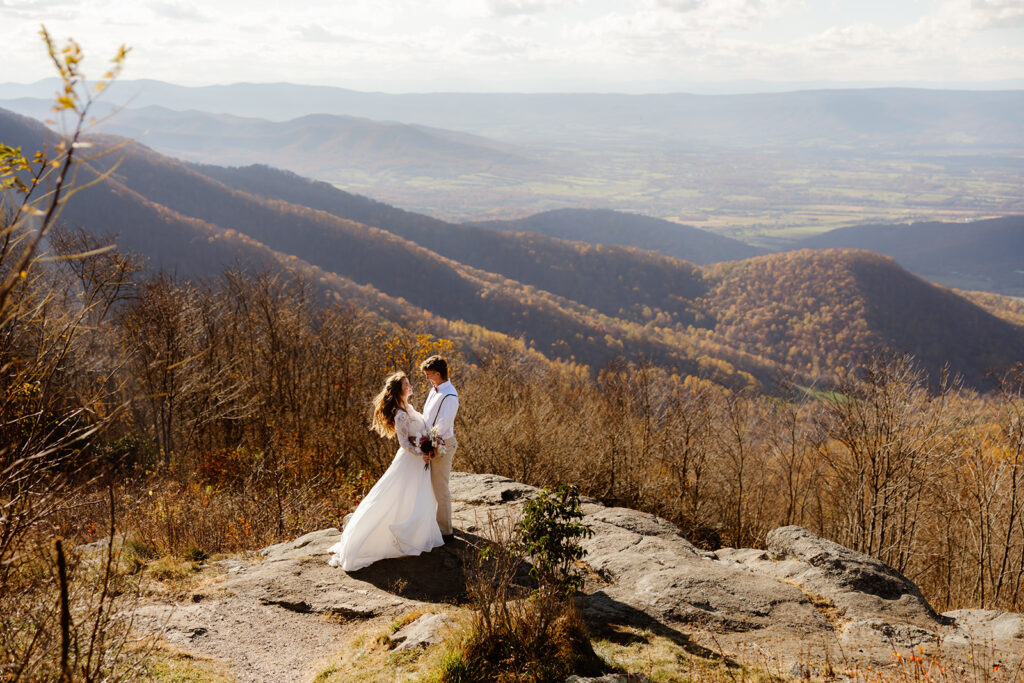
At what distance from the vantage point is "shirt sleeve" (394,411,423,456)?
770cm

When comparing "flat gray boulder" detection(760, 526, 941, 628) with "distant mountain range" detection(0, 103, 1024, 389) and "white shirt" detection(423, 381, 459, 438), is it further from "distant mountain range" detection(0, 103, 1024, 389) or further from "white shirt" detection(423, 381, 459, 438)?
"distant mountain range" detection(0, 103, 1024, 389)

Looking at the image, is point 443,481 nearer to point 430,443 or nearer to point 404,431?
point 430,443

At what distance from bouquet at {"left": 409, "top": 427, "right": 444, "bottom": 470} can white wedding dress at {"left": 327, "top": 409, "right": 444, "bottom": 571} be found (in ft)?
0.50

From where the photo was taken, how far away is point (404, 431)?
7.77m

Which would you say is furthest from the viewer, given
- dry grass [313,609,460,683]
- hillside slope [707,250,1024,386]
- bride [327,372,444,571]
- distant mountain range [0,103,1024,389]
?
hillside slope [707,250,1024,386]

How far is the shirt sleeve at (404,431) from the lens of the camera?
770cm

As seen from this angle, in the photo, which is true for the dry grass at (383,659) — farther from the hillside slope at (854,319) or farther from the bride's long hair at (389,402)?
the hillside slope at (854,319)

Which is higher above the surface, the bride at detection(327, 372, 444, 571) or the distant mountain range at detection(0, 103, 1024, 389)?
the bride at detection(327, 372, 444, 571)

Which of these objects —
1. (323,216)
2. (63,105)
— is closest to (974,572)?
(63,105)

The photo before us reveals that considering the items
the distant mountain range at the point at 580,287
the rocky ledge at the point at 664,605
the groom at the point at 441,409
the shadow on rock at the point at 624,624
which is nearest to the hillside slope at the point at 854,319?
the distant mountain range at the point at 580,287

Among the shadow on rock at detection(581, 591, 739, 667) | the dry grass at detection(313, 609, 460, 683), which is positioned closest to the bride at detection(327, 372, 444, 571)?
the dry grass at detection(313, 609, 460, 683)

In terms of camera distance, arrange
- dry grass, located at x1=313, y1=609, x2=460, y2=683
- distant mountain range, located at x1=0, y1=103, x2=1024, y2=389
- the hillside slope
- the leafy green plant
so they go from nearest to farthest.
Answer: dry grass, located at x1=313, y1=609, x2=460, y2=683 → the leafy green plant → distant mountain range, located at x1=0, y1=103, x2=1024, y2=389 → the hillside slope

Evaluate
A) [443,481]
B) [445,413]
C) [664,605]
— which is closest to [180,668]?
[443,481]

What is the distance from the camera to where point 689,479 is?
79.6 feet
